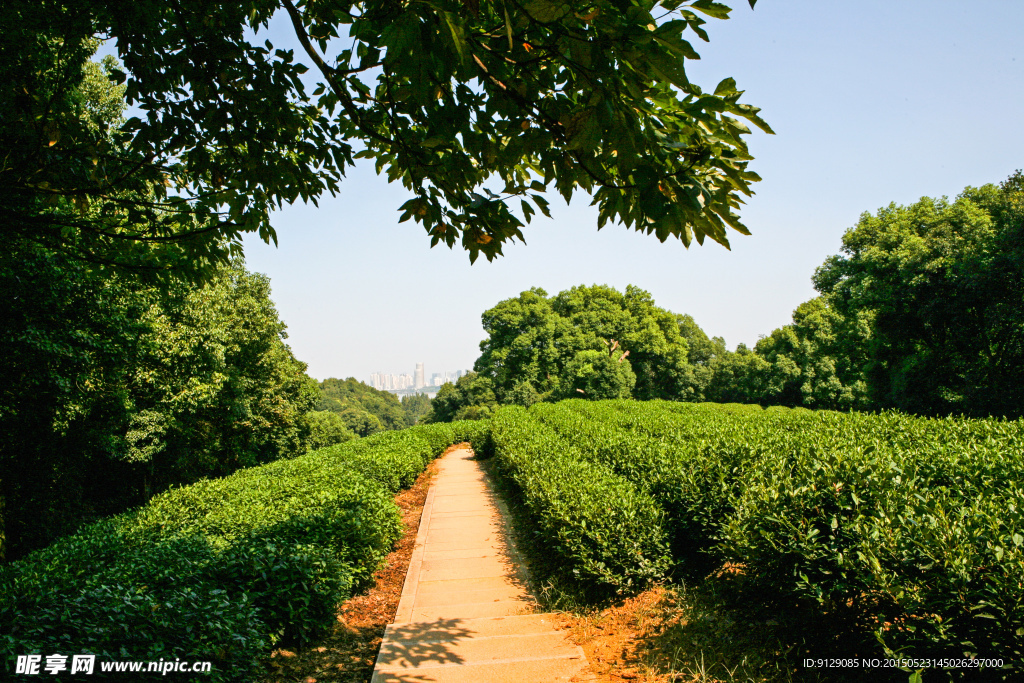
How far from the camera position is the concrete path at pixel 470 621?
11.3 ft

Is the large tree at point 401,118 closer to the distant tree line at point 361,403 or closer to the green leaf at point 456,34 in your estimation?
the green leaf at point 456,34

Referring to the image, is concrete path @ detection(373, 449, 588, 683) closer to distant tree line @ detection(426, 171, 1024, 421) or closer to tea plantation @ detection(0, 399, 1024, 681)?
tea plantation @ detection(0, 399, 1024, 681)

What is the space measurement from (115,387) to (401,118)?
1405 centimetres

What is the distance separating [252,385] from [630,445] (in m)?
20.0

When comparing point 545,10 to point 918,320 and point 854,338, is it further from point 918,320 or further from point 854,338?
point 854,338

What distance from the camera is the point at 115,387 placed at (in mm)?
12883

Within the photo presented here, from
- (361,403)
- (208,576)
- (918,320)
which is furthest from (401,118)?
(361,403)

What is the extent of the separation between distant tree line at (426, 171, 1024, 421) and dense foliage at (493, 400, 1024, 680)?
16429mm

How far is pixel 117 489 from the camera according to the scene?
18.5m

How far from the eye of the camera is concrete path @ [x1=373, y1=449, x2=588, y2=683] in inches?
135

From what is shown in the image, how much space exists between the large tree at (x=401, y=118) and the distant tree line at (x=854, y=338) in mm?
21096

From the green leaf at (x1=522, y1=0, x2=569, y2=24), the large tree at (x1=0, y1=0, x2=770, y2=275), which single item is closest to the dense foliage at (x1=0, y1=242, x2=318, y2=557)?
the large tree at (x1=0, y1=0, x2=770, y2=275)

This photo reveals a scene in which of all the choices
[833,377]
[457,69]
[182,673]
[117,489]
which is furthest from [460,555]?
[833,377]

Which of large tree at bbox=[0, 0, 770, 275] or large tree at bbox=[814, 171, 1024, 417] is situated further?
large tree at bbox=[814, 171, 1024, 417]
